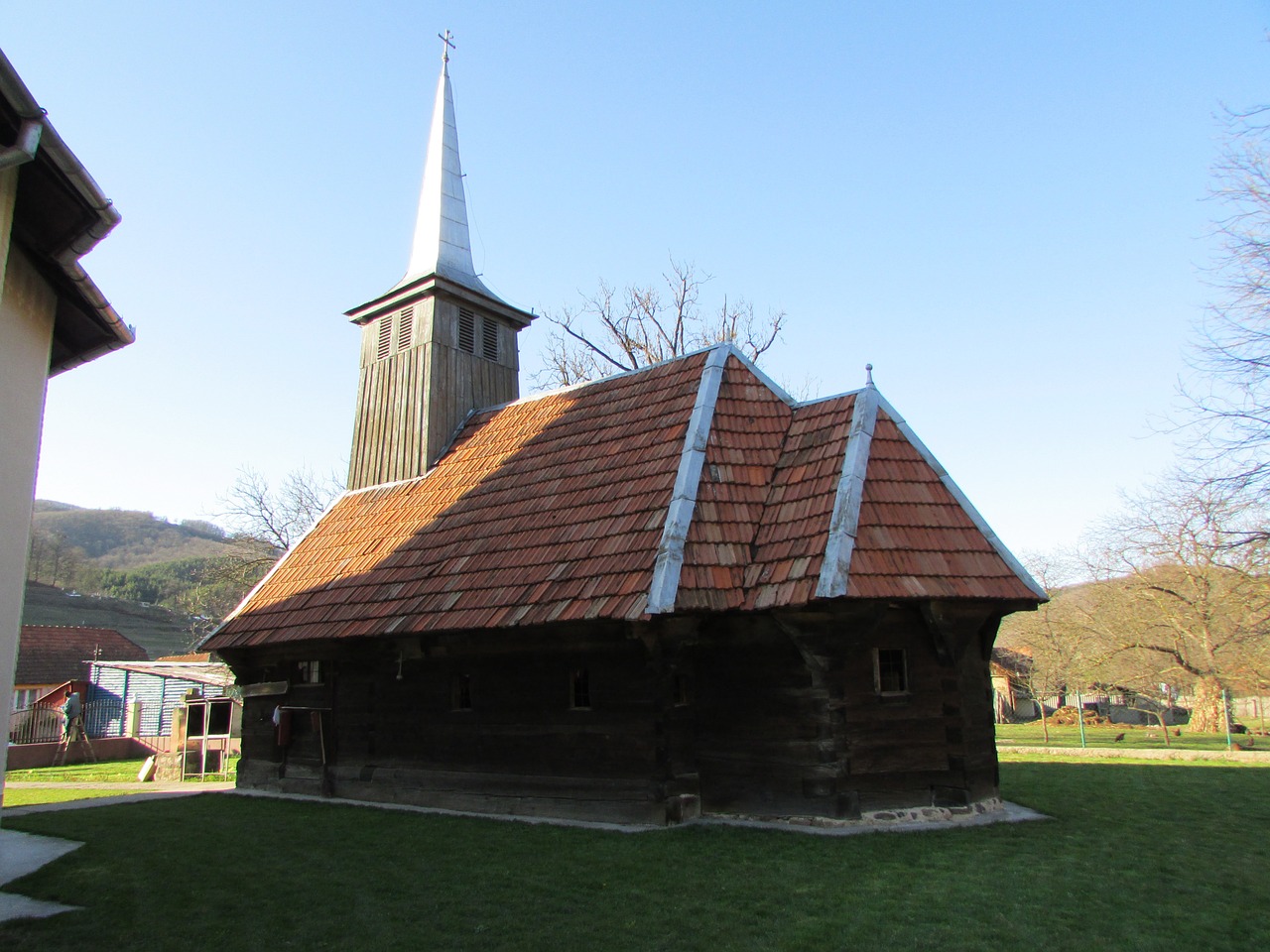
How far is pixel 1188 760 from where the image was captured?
17.1 meters

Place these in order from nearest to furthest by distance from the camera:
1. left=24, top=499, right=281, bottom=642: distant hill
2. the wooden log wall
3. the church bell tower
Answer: the wooden log wall → the church bell tower → left=24, top=499, right=281, bottom=642: distant hill

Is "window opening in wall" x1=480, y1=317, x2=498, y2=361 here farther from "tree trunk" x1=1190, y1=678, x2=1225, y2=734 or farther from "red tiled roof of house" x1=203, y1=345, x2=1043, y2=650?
"tree trunk" x1=1190, y1=678, x2=1225, y2=734

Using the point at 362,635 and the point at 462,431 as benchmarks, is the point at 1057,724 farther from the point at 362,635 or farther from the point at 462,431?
the point at 362,635

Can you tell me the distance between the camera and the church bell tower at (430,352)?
16.4 m

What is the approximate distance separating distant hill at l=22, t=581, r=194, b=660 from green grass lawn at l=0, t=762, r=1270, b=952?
183ft

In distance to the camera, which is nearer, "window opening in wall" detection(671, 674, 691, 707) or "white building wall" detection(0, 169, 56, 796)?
"white building wall" detection(0, 169, 56, 796)

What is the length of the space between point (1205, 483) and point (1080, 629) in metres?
16.3

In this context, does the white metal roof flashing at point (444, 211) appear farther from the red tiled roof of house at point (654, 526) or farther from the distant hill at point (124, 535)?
the distant hill at point (124, 535)

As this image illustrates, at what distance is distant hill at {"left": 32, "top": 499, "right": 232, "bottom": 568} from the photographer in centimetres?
9606

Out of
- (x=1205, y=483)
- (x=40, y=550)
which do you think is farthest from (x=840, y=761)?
(x=40, y=550)

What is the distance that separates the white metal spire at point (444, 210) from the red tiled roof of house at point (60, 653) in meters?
25.9

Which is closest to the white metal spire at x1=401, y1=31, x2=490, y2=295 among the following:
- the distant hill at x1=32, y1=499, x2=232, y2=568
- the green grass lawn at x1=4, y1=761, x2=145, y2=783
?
the green grass lawn at x1=4, y1=761, x2=145, y2=783

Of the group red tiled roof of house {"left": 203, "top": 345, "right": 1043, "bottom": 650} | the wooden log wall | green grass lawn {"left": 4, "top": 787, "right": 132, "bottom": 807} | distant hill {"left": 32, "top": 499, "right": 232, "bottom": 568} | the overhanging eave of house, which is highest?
distant hill {"left": 32, "top": 499, "right": 232, "bottom": 568}

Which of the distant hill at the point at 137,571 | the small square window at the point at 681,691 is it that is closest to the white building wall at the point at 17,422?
the small square window at the point at 681,691
